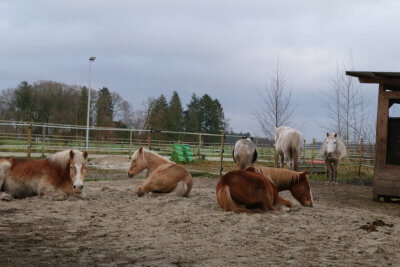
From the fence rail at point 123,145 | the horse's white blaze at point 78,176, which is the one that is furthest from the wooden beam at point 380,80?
the horse's white blaze at point 78,176

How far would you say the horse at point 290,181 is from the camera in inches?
248

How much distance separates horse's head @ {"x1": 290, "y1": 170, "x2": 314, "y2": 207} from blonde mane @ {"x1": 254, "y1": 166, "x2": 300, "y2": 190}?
0.23ft

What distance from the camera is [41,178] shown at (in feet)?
22.0

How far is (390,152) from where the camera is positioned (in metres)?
8.34

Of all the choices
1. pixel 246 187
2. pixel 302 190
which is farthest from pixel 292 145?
pixel 246 187

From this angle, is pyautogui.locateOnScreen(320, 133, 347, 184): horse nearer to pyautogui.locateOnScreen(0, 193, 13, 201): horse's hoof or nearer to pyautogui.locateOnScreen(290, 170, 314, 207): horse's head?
pyautogui.locateOnScreen(290, 170, 314, 207): horse's head

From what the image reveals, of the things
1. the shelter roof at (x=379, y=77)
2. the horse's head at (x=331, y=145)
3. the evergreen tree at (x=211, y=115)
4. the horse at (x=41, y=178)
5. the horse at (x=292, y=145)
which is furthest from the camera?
the evergreen tree at (x=211, y=115)

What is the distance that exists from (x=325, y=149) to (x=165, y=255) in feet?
30.2

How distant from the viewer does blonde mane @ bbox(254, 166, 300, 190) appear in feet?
20.7

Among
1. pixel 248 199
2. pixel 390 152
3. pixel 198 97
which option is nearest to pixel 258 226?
pixel 248 199

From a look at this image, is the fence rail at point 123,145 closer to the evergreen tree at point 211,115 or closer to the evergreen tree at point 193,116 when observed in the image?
the evergreen tree at point 193,116

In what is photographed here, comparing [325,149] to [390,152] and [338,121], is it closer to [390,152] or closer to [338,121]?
[390,152]

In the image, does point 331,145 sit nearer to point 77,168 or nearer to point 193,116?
point 77,168

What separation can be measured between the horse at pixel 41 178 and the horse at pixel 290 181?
2.93 metres
